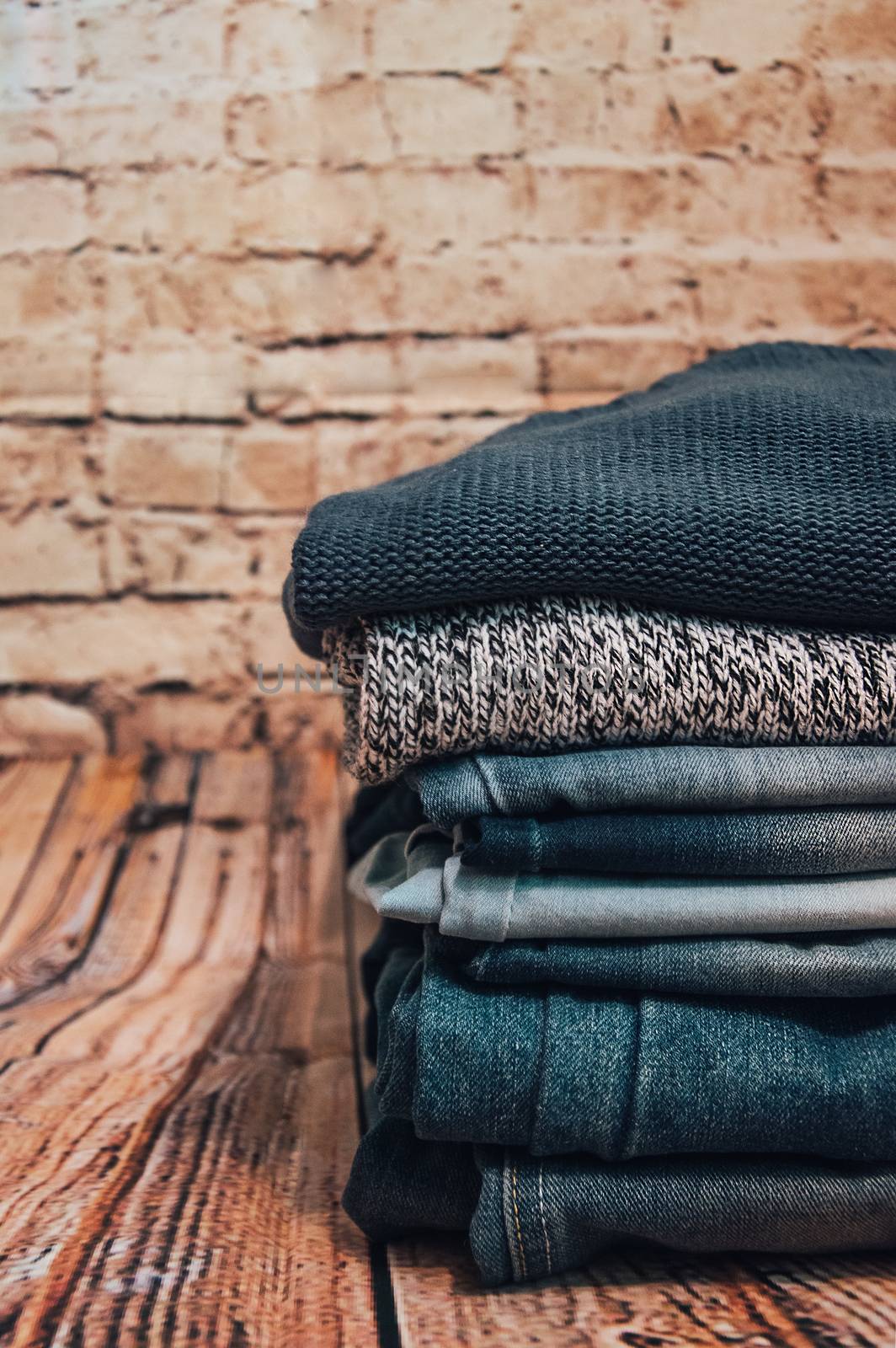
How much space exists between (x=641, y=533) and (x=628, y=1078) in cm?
24

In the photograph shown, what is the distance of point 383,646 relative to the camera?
468mm

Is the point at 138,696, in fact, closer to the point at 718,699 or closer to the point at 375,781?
the point at 375,781

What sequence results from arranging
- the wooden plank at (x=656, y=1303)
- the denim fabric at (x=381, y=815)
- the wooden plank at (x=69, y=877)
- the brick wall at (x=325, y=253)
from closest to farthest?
the wooden plank at (x=656, y=1303) < the denim fabric at (x=381, y=815) < the wooden plank at (x=69, y=877) < the brick wall at (x=325, y=253)

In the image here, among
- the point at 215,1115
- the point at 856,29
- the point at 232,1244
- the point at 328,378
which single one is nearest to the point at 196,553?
the point at 328,378

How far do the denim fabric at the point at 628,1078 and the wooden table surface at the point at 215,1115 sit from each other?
0.21ft

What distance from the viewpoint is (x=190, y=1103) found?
1.94 feet

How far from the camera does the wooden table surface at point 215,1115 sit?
41 cm

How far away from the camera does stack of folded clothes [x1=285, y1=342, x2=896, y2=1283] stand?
44 centimetres

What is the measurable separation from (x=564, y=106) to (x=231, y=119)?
0.30m

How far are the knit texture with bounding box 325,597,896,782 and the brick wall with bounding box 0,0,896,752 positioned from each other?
51 centimetres

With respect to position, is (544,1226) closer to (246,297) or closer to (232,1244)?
(232,1244)

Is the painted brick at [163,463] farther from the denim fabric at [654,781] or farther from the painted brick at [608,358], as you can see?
the denim fabric at [654,781]

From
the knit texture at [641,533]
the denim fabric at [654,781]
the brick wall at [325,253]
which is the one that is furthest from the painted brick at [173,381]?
the denim fabric at [654,781]

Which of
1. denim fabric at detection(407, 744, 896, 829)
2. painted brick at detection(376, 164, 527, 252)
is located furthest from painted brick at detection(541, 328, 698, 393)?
denim fabric at detection(407, 744, 896, 829)
